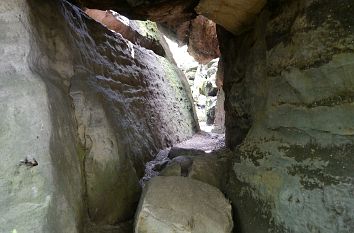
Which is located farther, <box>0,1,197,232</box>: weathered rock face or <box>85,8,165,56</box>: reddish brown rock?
<box>85,8,165,56</box>: reddish brown rock

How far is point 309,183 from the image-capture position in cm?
214

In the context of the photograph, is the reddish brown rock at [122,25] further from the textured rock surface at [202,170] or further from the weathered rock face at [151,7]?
the textured rock surface at [202,170]

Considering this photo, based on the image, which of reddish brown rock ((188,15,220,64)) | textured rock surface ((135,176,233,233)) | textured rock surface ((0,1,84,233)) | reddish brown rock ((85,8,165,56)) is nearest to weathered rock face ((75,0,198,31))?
textured rock surface ((0,1,84,233))

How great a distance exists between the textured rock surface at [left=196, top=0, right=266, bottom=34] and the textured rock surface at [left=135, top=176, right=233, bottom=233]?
207 cm

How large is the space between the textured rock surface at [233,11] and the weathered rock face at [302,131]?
0.88 ft

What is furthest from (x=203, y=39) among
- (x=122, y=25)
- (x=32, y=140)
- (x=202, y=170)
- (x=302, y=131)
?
Result: (x=32, y=140)

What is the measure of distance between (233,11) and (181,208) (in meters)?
2.41

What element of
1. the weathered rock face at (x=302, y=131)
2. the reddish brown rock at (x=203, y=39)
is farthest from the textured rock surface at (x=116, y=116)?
the reddish brown rock at (x=203, y=39)

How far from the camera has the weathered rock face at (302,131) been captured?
79.5 inches

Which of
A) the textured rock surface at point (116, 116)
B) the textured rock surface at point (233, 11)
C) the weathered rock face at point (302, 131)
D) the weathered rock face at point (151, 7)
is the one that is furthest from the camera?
the weathered rock face at point (151, 7)

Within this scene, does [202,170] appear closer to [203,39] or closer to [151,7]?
[151,7]

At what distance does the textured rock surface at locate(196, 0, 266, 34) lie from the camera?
3301mm

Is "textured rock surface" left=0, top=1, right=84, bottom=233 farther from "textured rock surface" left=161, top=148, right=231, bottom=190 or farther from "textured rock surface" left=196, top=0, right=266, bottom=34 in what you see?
Result: "textured rock surface" left=196, top=0, right=266, bottom=34

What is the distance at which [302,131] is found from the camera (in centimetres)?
232
